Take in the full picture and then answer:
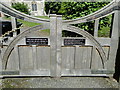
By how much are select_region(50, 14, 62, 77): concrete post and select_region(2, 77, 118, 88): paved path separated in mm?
241

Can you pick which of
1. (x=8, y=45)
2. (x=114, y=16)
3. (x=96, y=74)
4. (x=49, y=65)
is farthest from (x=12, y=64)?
(x=114, y=16)

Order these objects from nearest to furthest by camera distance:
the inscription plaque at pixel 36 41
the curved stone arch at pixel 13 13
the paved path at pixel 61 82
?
1. the curved stone arch at pixel 13 13
2. the inscription plaque at pixel 36 41
3. the paved path at pixel 61 82

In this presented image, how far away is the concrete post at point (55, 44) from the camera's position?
3040 mm

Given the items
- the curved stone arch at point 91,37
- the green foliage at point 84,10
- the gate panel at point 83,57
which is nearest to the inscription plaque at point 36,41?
the curved stone arch at point 91,37

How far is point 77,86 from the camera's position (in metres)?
3.30

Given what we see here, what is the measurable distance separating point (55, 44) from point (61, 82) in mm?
1099

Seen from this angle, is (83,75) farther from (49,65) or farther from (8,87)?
(8,87)

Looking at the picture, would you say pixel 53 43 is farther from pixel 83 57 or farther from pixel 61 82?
pixel 61 82

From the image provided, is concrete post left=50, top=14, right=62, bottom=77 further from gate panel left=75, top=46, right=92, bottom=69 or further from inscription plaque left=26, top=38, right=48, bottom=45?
gate panel left=75, top=46, right=92, bottom=69

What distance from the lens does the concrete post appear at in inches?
120

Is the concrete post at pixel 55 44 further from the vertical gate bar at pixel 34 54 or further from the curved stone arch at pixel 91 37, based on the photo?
the vertical gate bar at pixel 34 54

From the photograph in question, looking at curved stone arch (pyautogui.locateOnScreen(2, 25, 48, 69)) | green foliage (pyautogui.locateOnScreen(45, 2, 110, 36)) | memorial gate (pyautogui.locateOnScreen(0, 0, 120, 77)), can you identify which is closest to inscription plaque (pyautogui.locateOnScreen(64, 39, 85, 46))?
memorial gate (pyautogui.locateOnScreen(0, 0, 120, 77))

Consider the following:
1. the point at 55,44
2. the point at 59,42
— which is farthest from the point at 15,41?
the point at 59,42

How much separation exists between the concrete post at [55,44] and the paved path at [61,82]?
241mm
